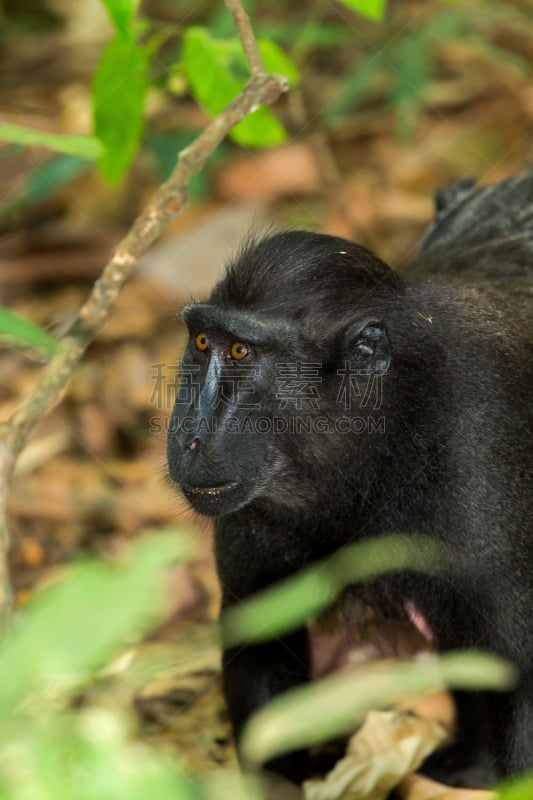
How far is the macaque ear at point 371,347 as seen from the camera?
4125 mm

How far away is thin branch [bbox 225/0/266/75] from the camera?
163 inches

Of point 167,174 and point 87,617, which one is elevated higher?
point 167,174

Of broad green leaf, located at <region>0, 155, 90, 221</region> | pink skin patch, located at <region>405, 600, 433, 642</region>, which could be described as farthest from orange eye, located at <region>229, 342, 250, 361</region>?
broad green leaf, located at <region>0, 155, 90, 221</region>

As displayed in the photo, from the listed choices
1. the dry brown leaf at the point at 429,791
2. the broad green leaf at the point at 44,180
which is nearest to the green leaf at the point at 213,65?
the broad green leaf at the point at 44,180

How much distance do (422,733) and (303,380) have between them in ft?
6.16

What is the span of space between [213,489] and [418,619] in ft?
3.24

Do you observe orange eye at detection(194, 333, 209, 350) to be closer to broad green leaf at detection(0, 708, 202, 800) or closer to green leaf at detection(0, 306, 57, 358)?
green leaf at detection(0, 306, 57, 358)

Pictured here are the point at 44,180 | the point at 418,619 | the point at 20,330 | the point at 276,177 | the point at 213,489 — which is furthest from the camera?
the point at 276,177

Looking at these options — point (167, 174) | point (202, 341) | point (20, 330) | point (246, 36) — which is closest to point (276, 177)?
point (167, 174)

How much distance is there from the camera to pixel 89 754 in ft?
4.31

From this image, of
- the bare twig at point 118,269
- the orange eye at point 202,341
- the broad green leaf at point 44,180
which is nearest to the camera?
the bare twig at point 118,269

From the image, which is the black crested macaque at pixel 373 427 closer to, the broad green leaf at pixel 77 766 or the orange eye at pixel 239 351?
the orange eye at pixel 239 351

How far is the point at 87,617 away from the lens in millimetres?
1312

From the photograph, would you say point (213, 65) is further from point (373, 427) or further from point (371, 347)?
point (373, 427)
